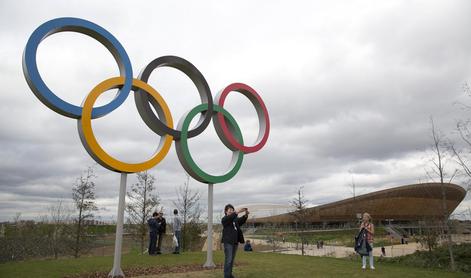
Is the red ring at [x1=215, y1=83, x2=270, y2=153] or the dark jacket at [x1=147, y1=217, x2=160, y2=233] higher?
the red ring at [x1=215, y1=83, x2=270, y2=153]

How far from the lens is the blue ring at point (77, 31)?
26.0 ft

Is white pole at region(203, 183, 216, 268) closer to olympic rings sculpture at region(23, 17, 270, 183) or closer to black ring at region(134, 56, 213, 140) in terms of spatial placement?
olympic rings sculpture at region(23, 17, 270, 183)

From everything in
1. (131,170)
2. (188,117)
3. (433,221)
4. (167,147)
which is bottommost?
(433,221)

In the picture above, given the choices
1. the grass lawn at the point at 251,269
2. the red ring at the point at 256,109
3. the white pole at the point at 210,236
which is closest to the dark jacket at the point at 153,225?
the grass lawn at the point at 251,269

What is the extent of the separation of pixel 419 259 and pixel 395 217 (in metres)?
57.4

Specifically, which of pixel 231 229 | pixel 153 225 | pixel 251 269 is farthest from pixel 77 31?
pixel 251 269

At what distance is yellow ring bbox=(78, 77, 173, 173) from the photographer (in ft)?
27.9

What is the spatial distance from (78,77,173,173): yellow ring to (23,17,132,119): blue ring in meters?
0.19

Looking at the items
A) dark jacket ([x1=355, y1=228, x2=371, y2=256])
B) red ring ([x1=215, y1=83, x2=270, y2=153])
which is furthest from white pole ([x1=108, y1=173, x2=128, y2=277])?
dark jacket ([x1=355, y1=228, x2=371, y2=256])

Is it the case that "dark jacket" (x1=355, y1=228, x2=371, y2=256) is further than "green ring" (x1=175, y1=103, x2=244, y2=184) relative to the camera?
No

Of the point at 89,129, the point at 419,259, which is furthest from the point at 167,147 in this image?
the point at 419,259

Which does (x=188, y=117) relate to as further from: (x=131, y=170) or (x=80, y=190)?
(x=80, y=190)

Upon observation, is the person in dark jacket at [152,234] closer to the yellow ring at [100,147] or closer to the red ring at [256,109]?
the yellow ring at [100,147]

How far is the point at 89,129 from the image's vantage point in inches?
337
